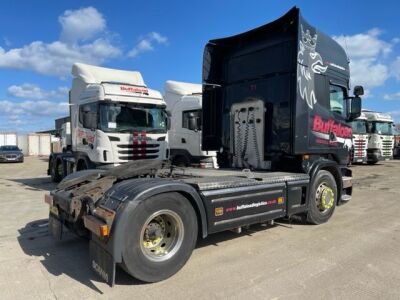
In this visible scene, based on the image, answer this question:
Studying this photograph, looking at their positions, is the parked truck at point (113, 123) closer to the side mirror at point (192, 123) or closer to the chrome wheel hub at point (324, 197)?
the side mirror at point (192, 123)

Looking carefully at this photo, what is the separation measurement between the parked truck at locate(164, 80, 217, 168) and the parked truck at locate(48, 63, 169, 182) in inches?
61.3

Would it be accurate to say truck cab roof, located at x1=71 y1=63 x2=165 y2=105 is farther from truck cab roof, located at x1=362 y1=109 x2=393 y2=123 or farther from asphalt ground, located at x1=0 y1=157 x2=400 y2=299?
truck cab roof, located at x1=362 y1=109 x2=393 y2=123

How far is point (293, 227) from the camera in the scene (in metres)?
6.57

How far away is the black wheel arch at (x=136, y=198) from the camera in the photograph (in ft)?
12.5

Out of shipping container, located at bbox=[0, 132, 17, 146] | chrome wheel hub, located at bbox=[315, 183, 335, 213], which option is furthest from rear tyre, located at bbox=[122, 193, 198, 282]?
shipping container, located at bbox=[0, 132, 17, 146]

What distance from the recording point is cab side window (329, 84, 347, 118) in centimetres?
744

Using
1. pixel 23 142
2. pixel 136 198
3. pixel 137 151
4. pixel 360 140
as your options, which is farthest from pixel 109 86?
pixel 23 142

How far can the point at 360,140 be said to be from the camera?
21422 mm

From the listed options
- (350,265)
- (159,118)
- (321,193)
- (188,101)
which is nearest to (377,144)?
(188,101)

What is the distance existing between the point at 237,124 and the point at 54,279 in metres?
4.56

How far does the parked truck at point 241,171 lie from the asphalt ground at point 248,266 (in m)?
0.26

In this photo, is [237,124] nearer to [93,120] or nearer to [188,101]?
[93,120]

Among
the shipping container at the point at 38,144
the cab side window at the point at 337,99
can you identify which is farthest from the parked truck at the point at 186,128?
the shipping container at the point at 38,144

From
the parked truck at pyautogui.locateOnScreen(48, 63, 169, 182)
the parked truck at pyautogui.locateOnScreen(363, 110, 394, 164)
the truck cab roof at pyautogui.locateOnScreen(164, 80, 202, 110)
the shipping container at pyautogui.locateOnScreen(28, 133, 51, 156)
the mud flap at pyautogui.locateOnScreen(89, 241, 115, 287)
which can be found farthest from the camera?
the shipping container at pyautogui.locateOnScreen(28, 133, 51, 156)
